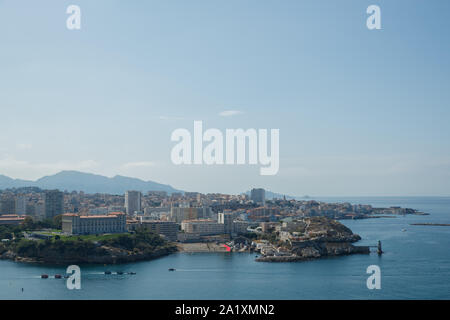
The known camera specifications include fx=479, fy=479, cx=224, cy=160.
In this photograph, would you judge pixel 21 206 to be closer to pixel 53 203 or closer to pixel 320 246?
pixel 53 203

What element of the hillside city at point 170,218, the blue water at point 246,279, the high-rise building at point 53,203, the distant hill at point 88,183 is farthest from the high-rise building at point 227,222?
the distant hill at point 88,183

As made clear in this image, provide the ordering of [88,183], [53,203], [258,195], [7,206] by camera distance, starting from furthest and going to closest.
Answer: [88,183], [258,195], [7,206], [53,203]

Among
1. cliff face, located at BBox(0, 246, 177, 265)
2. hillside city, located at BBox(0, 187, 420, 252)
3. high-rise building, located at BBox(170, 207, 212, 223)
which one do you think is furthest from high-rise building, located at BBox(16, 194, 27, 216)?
cliff face, located at BBox(0, 246, 177, 265)

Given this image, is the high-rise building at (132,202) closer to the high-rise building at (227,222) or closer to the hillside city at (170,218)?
the hillside city at (170,218)

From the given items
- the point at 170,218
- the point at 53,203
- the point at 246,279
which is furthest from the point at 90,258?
the point at 170,218
